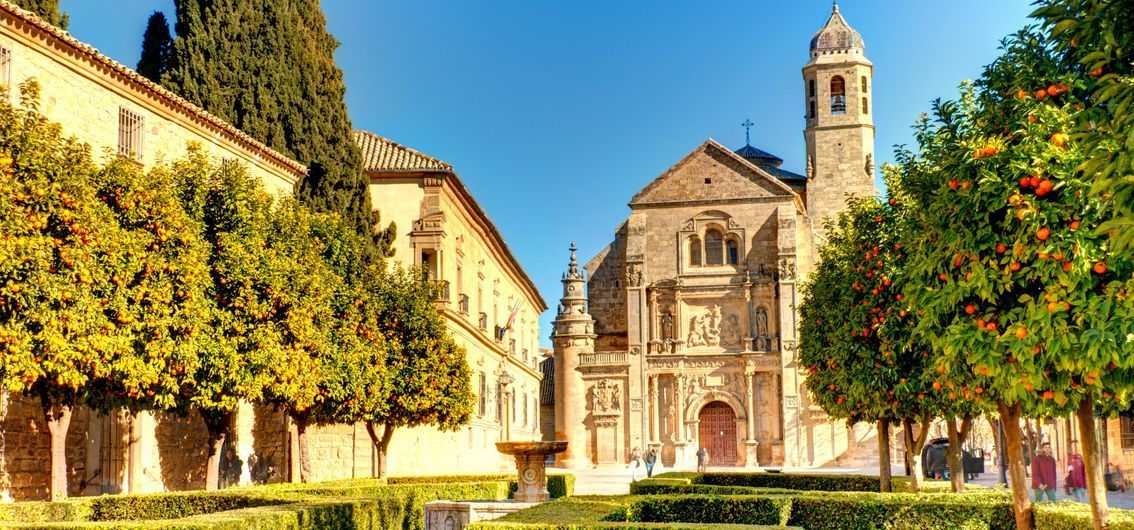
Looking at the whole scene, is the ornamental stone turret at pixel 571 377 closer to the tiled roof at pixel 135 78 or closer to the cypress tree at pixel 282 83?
the cypress tree at pixel 282 83

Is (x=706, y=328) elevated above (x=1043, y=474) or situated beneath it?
elevated above

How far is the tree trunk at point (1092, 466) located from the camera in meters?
10.0

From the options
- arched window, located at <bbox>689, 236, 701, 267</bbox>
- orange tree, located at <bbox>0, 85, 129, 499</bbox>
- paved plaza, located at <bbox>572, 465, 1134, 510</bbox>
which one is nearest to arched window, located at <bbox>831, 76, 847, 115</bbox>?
arched window, located at <bbox>689, 236, 701, 267</bbox>

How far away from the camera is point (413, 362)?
27.6 m

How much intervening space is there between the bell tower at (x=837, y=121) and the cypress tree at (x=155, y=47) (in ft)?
122

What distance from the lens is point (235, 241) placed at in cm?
1894

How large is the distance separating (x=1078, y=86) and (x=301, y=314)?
14.7 metres

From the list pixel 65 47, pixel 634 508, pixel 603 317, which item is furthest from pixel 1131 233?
pixel 603 317

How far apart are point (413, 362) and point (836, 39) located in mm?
39298

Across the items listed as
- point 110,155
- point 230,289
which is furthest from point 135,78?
point 230,289

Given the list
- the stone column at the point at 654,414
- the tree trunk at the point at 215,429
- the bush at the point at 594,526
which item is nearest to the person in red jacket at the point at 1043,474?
the bush at the point at 594,526

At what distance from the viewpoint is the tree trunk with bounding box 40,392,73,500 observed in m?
15.6

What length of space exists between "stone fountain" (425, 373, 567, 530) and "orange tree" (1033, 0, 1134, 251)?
10562 mm

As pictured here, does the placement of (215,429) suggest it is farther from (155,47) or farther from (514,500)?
(155,47)
